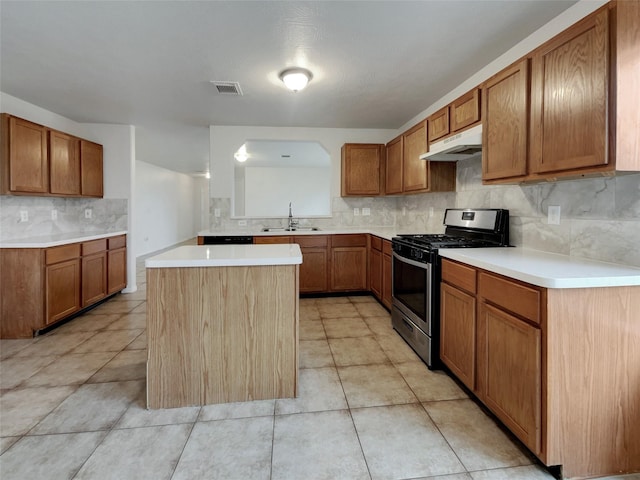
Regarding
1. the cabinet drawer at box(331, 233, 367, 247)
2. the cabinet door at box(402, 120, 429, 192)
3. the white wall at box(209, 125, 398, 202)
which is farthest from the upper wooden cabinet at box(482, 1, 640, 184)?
the white wall at box(209, 125, 398, 202)

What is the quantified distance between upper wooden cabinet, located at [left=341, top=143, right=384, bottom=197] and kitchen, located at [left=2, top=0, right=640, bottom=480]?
0.51m

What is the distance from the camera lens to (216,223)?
14.8 feet

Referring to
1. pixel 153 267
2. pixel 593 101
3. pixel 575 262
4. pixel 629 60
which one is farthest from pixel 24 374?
pixel 629 60

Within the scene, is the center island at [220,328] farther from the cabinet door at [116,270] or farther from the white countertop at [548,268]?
the cabinet door at [116,270]

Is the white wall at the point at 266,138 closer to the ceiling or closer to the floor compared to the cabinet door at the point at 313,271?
closer to the ceiling

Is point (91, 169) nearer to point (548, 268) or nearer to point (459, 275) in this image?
point (459, 275)

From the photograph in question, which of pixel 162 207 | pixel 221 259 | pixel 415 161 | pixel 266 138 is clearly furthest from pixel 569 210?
pixel 162 207

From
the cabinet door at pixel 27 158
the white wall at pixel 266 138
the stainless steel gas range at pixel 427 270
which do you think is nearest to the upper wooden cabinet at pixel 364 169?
the white wall at pixel 266 138

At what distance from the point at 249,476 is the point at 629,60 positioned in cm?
243

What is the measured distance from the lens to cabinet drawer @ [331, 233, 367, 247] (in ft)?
14.0

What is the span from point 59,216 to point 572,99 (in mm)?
5072

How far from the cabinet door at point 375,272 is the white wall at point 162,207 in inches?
179

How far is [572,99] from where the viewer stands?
1.56 metres

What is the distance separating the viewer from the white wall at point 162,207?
25.0 ft
